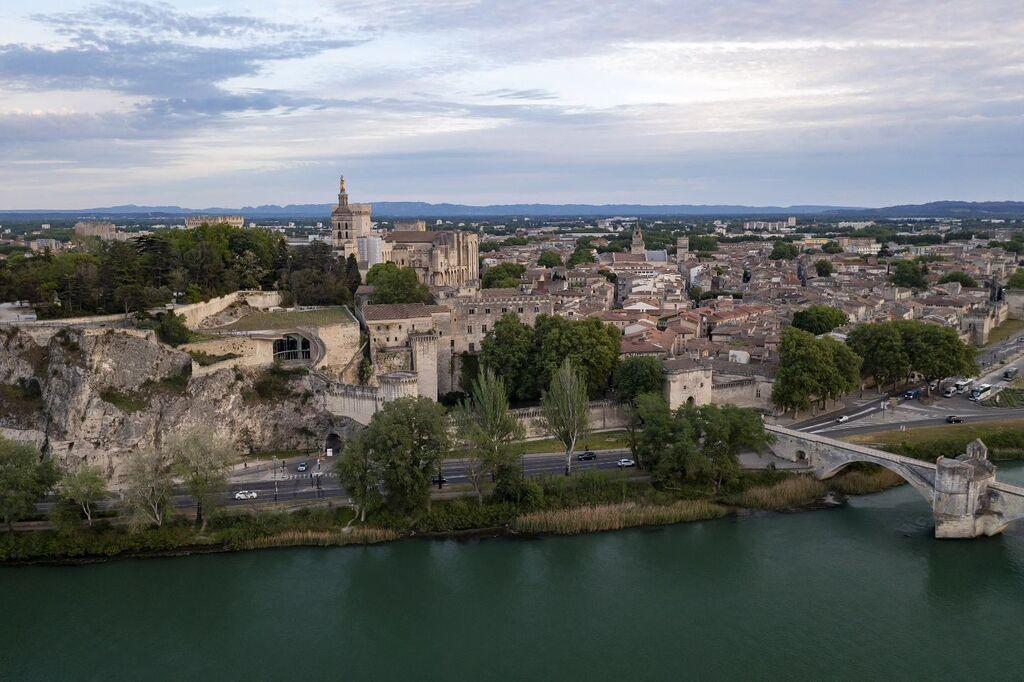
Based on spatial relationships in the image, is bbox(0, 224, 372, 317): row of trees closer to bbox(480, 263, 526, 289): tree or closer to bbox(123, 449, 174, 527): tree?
bbox(123, 449, 174, 527): tree

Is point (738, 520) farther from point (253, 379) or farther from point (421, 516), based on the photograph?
point (253, 379)

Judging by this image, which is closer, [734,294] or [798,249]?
[734,294]

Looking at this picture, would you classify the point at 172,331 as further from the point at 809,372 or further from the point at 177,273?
the point at 809,372

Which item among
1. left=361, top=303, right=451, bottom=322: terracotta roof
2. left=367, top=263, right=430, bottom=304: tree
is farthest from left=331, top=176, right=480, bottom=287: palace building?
left=361, top=303, right=451, bottom=322: terracotta roof

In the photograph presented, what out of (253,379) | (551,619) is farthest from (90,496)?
(551,619)

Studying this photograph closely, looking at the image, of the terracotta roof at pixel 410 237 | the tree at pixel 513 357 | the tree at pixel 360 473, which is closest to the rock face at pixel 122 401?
the tree at pixel 360 473

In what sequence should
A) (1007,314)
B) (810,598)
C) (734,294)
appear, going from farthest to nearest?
(734,294), (1007,314), (810,598)
